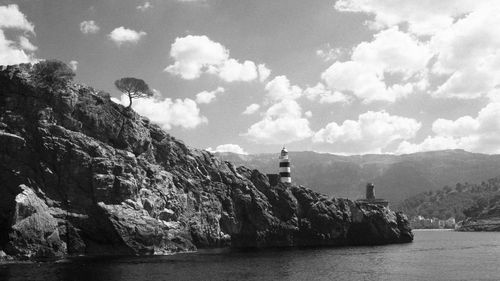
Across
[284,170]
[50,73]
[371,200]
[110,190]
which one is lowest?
[371,200]

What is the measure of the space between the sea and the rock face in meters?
8.50

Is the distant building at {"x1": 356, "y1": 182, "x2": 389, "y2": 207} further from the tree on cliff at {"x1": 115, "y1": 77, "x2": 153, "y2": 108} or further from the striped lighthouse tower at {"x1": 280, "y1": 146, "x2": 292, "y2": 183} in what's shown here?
the tree on cliff at {"x1": 115, "y1": 77, "x2": 153, "y2": 108}

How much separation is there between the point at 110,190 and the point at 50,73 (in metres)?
31.8

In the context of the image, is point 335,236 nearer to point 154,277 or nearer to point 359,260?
point 359,260

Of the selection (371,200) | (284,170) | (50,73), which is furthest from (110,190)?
(371,200)

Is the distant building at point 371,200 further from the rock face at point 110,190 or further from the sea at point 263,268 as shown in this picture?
the sea at point 263,268

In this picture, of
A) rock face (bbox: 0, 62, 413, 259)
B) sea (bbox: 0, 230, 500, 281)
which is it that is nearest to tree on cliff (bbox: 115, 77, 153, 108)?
rock face (bbox: 0, 62, 413, 259)

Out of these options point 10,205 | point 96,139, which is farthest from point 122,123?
point 10,205

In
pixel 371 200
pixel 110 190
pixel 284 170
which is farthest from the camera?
pixel 371 200

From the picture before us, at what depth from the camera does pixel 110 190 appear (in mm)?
100500

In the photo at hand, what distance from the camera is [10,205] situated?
9038 cm

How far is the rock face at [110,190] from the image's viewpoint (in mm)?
93375

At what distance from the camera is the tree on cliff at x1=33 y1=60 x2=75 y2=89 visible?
106500 mm

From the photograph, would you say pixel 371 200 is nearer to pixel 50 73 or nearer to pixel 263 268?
pixel 263 268
